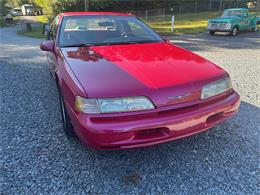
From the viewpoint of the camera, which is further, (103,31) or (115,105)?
(103,31)

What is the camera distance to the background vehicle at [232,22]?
503 inches

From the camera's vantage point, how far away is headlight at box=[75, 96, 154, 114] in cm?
202

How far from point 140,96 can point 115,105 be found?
0.22 meters

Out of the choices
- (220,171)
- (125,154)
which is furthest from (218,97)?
(125,154)

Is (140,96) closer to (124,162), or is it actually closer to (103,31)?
(124,162)

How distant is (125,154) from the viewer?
2.57m

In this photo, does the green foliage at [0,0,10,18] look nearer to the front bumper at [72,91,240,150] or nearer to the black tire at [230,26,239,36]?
the black tire at [230,26,239,36]

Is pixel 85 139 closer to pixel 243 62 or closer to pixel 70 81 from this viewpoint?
pixel 70 81

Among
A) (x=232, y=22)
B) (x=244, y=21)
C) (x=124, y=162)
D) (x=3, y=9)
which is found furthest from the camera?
(x=3, y=9)

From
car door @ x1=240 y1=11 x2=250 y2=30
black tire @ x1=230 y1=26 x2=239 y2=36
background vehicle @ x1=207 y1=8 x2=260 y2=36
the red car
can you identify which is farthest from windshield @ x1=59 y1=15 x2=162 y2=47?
car door @ x1=240 y1=11 x2=250 y2=30

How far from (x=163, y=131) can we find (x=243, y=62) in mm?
5618

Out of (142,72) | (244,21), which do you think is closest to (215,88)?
(142,72)

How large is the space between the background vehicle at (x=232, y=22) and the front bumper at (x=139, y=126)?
475 inches

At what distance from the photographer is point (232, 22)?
12.7 m
